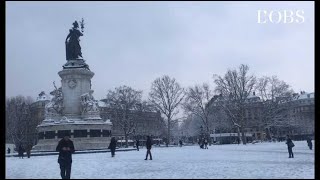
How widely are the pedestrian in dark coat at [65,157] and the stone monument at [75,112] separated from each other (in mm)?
25131

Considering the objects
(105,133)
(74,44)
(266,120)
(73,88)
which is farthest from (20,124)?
(266,120)

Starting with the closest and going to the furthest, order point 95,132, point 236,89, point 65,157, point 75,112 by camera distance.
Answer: point 65,157 → point 95,132 → point 75,112 → point 236,89

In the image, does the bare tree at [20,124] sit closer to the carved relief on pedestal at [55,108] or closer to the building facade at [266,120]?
the carved relief on pedestal at [55,108]

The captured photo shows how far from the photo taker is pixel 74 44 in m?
43.4

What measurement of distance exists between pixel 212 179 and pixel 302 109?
10837 cm

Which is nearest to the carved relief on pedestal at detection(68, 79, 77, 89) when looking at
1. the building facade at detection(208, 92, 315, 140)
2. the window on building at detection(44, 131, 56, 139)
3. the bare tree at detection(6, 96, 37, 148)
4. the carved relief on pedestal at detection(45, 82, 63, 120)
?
the carved relief on pedestal at detection(45, 82, 63, 120)

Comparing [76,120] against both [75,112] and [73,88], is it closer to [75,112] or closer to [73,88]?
[75,112]

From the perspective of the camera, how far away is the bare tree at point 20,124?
5969cm

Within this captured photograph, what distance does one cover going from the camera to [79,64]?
42.2m

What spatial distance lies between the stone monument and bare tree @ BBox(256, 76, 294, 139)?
32625 mm

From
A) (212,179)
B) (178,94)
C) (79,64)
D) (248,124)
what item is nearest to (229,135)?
(248,124)

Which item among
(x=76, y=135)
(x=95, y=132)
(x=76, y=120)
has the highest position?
(x=76, y=120)

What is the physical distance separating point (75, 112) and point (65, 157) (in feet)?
94.5
